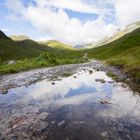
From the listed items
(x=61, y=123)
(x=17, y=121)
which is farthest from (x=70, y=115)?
(x=17, y=121)

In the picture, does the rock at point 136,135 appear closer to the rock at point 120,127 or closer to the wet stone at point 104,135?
the rock at point 120,127

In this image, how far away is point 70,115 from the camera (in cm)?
1655

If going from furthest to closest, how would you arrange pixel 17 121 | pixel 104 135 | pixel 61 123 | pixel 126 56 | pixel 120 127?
1. pixel 126 56
2. pixel 17 121
3. pixel 61 123
4. pixel 120 127
5. pixel 104 135

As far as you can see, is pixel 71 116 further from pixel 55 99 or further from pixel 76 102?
pixel 55 99

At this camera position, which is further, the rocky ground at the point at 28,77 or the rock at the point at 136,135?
the rocky ground at the point at 28,77

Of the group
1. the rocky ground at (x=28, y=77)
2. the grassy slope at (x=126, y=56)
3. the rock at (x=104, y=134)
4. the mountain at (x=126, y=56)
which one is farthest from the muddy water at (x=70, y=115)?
the grassy slope at (x=126, y=56)

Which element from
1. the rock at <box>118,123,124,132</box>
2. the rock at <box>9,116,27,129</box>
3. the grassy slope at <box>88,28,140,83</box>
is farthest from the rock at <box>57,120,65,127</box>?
the grassy slope at <box>88,28,140,83</box>

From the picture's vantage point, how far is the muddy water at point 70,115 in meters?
13.2

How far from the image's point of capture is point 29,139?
1262 cm

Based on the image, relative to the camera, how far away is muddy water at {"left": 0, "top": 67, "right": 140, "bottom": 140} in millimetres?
13188

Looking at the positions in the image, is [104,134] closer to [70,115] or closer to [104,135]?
[104,135]

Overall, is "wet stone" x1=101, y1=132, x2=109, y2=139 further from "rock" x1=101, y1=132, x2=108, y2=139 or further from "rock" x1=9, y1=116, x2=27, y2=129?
"rock" x1=9, y1=116, x2=27, y2=129

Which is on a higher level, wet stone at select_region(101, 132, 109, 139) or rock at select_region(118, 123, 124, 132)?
rock at select_region(118, 123, 124, 132)

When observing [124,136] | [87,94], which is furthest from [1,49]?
[124,136]
